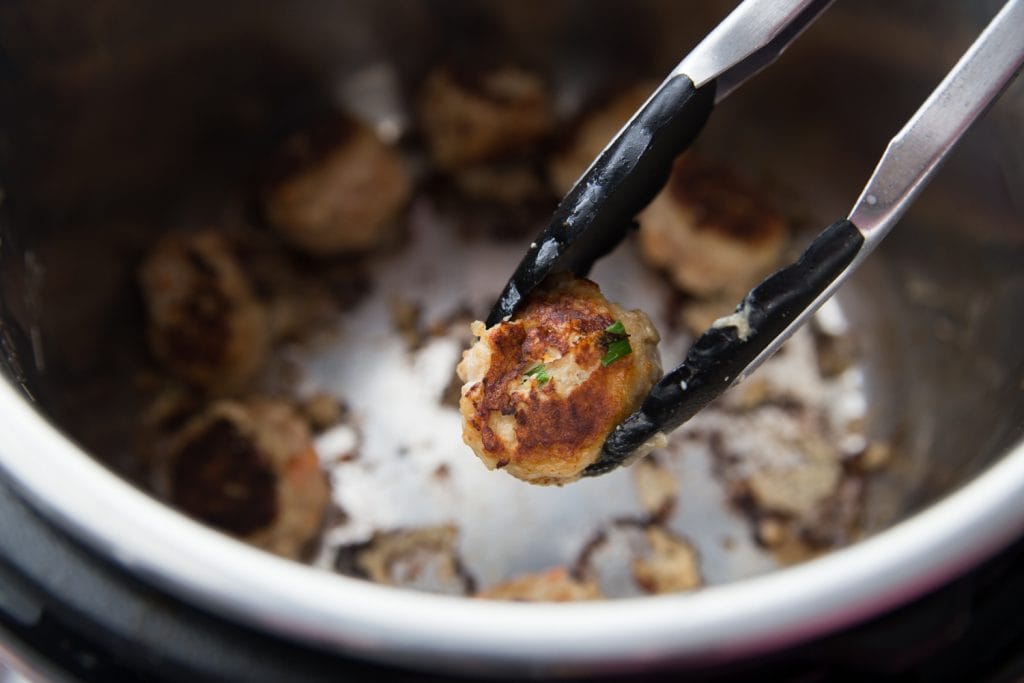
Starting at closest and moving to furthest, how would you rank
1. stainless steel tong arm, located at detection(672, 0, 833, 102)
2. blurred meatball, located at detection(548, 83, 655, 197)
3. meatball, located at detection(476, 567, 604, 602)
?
1. stainless steel tong arm, located at detection(672, 0, 833, 102)
2. meatball, located at detection(476, 567, 604, 602)
3. blurred meatball, located at detection(548, 83, 655, 197)

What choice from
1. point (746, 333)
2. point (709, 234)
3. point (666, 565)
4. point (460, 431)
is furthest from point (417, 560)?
point (746, 333)

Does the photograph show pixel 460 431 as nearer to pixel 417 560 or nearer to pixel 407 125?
pixel 417 560

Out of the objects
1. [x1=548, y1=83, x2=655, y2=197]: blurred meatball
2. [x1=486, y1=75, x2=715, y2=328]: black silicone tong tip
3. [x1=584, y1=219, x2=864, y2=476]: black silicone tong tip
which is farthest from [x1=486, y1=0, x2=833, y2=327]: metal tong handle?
[x1=548, y1=83, x2=655, y2=197]: blurred meatball

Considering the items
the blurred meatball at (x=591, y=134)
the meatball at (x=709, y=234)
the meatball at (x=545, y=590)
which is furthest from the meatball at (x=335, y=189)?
the meatball at (x=545, y=590)

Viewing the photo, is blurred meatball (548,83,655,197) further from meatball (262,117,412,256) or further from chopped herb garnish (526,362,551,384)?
chopped herb garnish (526,362,551,384)

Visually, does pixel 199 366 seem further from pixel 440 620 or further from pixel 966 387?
pixel 966 387

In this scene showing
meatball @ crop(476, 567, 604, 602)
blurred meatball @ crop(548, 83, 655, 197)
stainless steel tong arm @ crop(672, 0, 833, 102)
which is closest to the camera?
stainless steel tong arm @ crop(672, 0, 833, 102)
